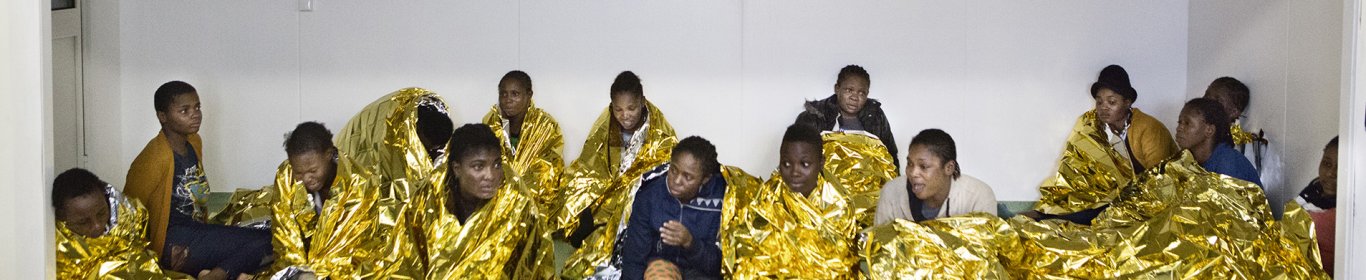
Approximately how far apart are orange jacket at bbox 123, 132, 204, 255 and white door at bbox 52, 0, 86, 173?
121cm

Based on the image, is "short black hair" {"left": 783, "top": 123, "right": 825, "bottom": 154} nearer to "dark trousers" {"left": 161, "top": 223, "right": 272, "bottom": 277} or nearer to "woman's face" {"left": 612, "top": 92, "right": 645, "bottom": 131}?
"woman's face" {"left": 612, "top": 92, "right": 645, "bottom": 131}

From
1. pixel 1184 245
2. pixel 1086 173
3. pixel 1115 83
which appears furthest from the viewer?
pixel 1115 83

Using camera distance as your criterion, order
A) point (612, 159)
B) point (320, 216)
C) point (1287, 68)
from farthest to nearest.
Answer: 1. point (612, 159)
2. point (1287, 68)
3. point (320, 216)

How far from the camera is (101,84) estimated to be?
5.39m

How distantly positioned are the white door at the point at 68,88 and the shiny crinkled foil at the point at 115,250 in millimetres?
1657

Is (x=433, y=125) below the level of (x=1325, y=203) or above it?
above

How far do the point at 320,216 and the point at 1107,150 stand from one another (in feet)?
10.9

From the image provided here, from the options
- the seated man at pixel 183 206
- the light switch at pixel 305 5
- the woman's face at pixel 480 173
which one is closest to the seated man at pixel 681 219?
the woman's face at pixel 480 173

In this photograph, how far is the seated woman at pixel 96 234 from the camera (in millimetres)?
3371

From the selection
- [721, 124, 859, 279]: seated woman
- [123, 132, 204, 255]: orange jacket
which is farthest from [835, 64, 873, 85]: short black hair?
Answer: [123, 132, 204, 255]: orange jacket

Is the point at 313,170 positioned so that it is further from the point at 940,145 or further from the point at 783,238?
the point at 940,145

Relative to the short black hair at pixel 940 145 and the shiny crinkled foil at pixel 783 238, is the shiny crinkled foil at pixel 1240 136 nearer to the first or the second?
the short black hair at pixel 940 145

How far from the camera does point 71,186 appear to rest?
3.34 m

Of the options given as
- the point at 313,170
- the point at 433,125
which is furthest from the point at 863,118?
the point at 313,170
